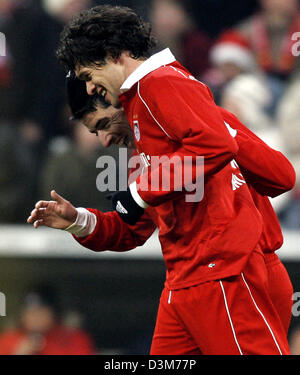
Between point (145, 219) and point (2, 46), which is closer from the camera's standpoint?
point (145, 219)

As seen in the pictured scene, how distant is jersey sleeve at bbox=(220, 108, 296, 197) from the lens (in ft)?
6.99

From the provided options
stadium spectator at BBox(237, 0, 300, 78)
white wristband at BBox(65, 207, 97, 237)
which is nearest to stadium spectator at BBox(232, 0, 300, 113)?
stadium spectator at BBox(237, 0, 300, 78)

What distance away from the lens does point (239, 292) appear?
209 cm

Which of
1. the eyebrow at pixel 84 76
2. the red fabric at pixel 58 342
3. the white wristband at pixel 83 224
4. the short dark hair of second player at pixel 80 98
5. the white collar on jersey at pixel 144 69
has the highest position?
the white collar on jersey at pixel 144 69

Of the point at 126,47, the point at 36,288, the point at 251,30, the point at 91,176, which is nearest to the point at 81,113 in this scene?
the point at 126,47

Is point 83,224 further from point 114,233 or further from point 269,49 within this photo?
point 269,49

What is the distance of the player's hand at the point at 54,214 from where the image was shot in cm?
227

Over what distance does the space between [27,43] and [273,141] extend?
1.54 m

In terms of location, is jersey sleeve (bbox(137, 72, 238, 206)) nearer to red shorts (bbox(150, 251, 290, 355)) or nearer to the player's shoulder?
the player's shoulder

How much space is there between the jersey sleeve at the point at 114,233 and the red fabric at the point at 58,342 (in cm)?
184

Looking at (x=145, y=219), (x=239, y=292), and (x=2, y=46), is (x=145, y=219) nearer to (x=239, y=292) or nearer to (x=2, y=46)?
(x=239, y=292)
